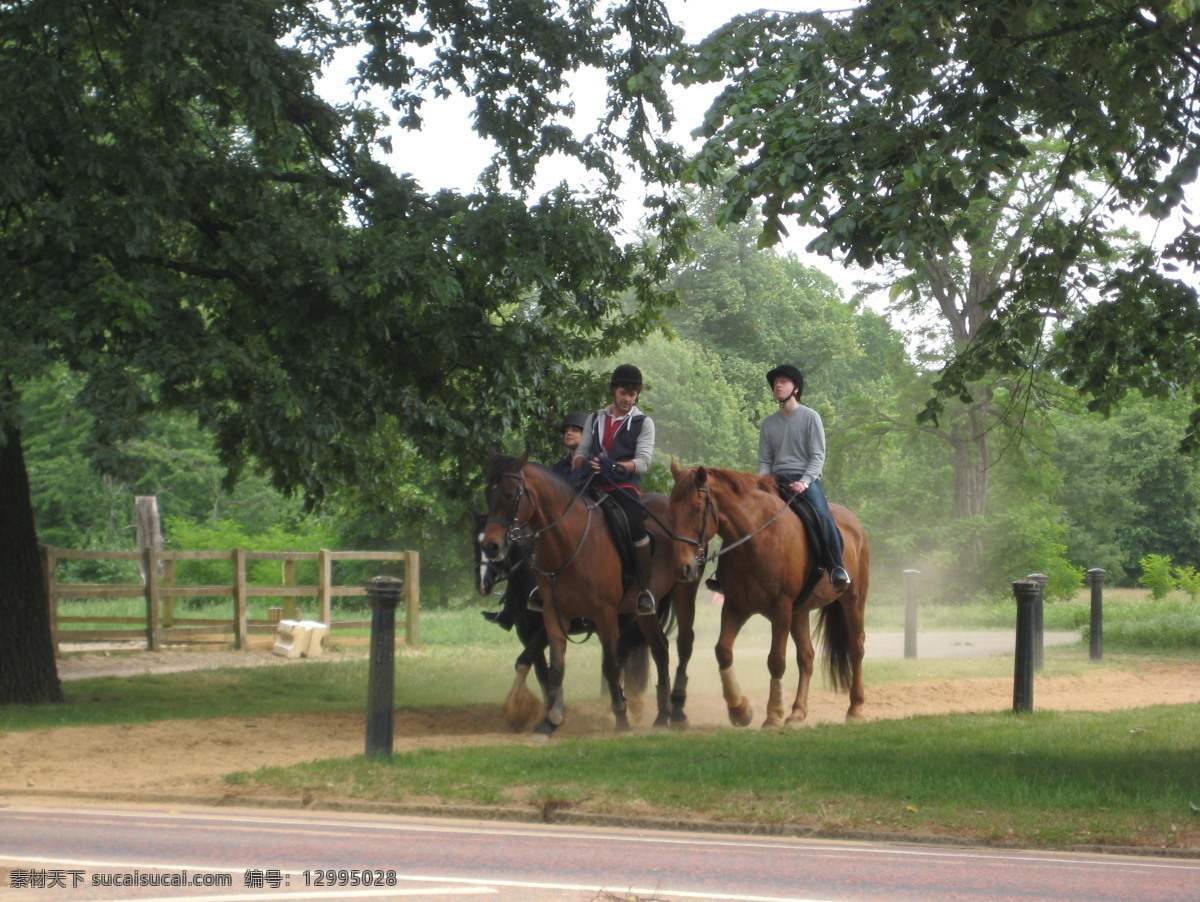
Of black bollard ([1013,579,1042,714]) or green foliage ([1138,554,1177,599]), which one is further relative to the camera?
green foliage ([1138,554,1177,599])

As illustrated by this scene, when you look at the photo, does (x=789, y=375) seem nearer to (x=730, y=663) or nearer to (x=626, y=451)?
(x=626, y=451)

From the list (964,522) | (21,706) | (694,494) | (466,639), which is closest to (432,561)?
(466,639)

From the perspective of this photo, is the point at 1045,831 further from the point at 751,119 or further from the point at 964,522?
the point at 964,522

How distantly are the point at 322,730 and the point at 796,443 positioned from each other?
18.3ft

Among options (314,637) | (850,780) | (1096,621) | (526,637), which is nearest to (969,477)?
(1096,621)

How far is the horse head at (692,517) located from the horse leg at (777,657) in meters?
1.10

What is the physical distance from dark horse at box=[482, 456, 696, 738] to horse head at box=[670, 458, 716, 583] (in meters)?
0.37

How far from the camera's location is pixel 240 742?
12.2 m

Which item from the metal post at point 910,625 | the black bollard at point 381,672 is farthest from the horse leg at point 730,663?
the metal post at point 910,625

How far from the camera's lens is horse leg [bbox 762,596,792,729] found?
12.6m

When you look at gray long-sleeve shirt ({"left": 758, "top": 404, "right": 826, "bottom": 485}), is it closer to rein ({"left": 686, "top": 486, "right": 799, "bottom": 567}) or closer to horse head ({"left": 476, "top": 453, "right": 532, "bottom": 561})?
rein ({"left": 686, "top": 486, "right": 799, "bottom": 567})

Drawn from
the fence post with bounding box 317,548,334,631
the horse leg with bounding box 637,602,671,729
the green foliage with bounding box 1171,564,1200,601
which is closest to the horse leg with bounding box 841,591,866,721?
the horse leg with bounding box 637,602,671,729

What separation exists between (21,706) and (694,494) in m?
8.12

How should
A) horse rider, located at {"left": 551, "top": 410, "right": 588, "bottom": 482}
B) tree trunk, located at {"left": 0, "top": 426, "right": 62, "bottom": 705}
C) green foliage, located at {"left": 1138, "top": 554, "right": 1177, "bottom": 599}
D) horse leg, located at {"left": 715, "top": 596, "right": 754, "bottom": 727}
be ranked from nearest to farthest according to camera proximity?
horse leg, located at {"left": 715, "top": 596, "right": 754, "bottom": 727} → horse rider, located at {"left": 551, "top": 410, "right": 588, "bottom": 482} → tree trunk, located at {"left": 0, "top": 426, "right": 62, "bottom": 705} → green foliage, located at {"left": 1138, "top": 554, "right": 1177, "bottom": 599}
